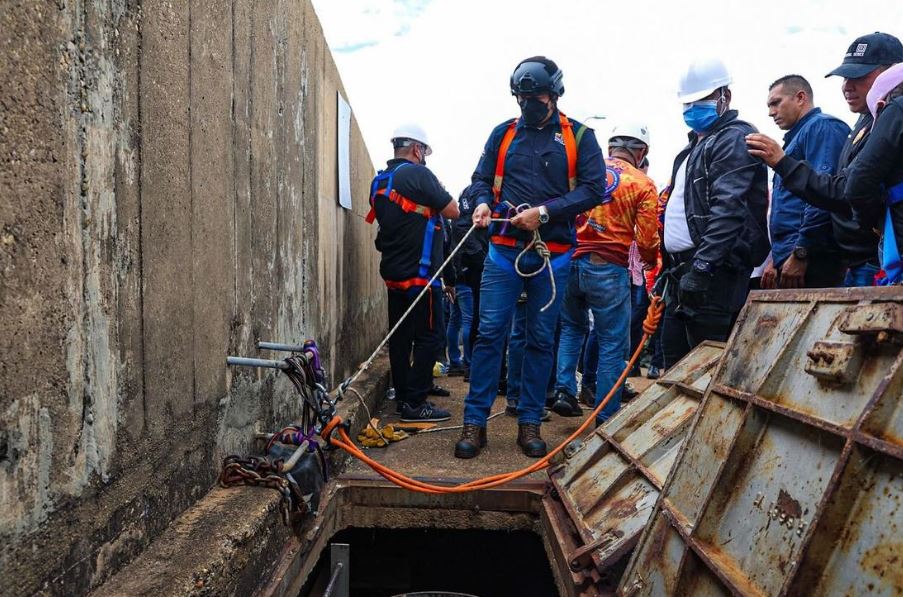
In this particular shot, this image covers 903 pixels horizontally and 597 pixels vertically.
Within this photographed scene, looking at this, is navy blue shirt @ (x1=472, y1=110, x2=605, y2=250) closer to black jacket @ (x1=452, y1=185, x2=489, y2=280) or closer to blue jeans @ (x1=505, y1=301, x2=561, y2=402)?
blue jeans @ (x1=505, y1=301, x2=561, y2=402)

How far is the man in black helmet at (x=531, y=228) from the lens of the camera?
3.62m

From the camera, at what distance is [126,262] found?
1.84 metres

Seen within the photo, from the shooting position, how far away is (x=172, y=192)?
2117mm

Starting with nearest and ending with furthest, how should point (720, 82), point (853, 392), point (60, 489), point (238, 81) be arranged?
point (853, 392) < point (60, 489) < point (238, 81) < point (720, 82)

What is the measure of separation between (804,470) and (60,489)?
1.79 metres

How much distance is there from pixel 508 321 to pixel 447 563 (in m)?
1.63

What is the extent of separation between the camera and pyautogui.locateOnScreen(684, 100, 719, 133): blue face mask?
3.59 metres

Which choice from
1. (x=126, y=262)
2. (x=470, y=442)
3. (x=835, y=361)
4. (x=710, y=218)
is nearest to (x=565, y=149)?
(x=710, y=218)

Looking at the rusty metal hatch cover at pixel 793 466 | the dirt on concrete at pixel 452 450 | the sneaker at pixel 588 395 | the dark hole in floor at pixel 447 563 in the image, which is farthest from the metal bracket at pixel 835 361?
the sneaker at pixel 588 395

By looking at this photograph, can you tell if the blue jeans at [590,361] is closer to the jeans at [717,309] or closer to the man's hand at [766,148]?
the jeans at [717,309]

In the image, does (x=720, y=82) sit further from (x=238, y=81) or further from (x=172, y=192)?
(x=172, y=192)

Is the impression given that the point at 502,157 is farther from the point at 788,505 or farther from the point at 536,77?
the point at 788,505

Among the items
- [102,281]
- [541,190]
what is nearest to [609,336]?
[541,190]

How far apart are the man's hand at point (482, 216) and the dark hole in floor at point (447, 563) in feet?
5.87
